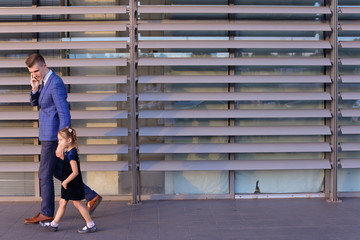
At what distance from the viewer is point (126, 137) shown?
789 centimetres

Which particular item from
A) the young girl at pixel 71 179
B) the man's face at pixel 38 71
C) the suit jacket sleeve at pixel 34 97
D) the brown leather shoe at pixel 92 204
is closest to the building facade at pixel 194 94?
the brown leather shoe at pixel 92 204

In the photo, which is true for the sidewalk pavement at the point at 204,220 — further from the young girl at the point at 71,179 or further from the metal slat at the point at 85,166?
the metal slat at the point at 85,166

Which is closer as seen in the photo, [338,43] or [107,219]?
[107,219]

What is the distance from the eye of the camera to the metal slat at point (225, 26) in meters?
7.57

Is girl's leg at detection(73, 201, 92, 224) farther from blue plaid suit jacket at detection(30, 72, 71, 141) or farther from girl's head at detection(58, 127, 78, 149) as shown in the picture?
blue plaid suit jacket at detection(30, 72, 71, 141)

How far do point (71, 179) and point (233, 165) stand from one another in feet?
9.16

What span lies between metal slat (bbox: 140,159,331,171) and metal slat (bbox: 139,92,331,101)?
99 centimetres

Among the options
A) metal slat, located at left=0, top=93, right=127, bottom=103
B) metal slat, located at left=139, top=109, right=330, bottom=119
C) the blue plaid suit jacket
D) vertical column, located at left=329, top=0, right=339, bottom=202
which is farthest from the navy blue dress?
vertical column, located at left=329, top=0, right=339, bottom=202

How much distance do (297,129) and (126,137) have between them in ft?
8.89

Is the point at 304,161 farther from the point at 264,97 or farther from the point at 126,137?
the point at 126,137

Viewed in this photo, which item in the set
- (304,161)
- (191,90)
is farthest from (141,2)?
(304,161)

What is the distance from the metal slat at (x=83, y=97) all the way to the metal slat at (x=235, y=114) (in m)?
0.43

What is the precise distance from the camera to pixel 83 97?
758 centimetres

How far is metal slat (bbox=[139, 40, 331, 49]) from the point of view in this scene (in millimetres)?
7578
